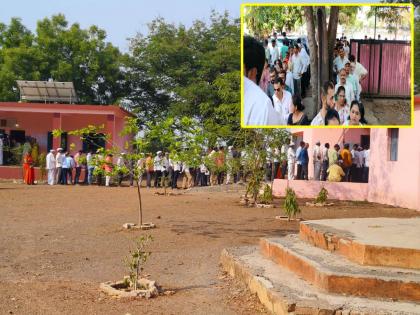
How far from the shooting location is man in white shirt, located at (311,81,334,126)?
39.2 ft

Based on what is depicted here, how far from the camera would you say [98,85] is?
3206 cm

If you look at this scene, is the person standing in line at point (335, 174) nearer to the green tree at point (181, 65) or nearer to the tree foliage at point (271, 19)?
the tree foliage at point (271, 19)

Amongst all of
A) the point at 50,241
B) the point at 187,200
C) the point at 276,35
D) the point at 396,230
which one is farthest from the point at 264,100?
the point at 396,230

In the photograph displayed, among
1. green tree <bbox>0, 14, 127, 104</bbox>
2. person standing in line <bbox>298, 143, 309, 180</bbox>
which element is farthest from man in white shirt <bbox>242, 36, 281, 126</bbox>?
green tree <bbox>0, 14, 127, 104</bbox>

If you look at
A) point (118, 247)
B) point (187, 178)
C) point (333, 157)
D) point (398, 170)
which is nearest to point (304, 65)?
point (398, 170)

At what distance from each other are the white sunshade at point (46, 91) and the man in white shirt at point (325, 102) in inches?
586

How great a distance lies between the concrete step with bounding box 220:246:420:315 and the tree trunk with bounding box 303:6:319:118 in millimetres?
6442

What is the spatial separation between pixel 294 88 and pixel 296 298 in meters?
7.84

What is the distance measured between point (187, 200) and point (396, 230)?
9007 mm

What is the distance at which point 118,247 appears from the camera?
8.16 m

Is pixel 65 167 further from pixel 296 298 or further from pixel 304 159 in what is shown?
pixel 296 298

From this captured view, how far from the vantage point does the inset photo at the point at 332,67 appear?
11.9m

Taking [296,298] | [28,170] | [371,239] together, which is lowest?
[296,298]

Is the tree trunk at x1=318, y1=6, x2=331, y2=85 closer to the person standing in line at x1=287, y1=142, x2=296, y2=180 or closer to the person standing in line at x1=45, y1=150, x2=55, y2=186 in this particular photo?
the person standing in line at x1=287, y1=142, x2=296, y2=180
